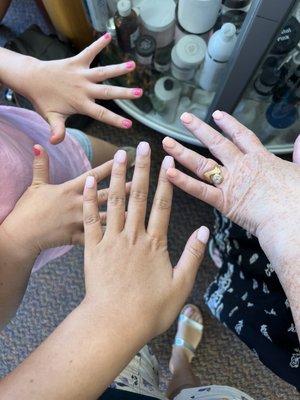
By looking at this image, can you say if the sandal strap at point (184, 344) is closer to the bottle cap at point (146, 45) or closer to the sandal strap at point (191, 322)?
the sandal strap at point (191, 322)

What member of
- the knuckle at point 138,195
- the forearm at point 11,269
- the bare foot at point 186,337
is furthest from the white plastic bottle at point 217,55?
the bare foot at point 186,337

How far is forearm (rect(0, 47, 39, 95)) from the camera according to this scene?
0.68 m

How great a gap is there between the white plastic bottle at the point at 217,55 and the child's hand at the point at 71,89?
0.22 m

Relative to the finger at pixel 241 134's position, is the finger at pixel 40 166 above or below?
below

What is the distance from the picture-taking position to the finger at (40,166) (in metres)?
0.64

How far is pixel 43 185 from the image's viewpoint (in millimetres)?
665

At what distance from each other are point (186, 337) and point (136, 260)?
0.66 meters

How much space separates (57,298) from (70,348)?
0.72m

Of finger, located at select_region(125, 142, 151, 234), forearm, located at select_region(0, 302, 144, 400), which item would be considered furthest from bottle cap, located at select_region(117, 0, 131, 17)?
forearm, located at select_region(0, 302, 144, 400)

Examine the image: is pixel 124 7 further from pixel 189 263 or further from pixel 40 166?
pixel 189 263

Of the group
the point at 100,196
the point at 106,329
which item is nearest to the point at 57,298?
the point at 100,196

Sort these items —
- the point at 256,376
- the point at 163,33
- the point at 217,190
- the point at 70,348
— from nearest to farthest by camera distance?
the point at 70,348
the point at 217,190
the point at 163,33
the point at 256,376

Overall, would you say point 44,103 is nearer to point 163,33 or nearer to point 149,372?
point 163,33

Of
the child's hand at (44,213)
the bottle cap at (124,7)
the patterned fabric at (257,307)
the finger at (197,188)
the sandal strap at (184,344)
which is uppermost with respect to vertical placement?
the bottle cap at (124,7)
